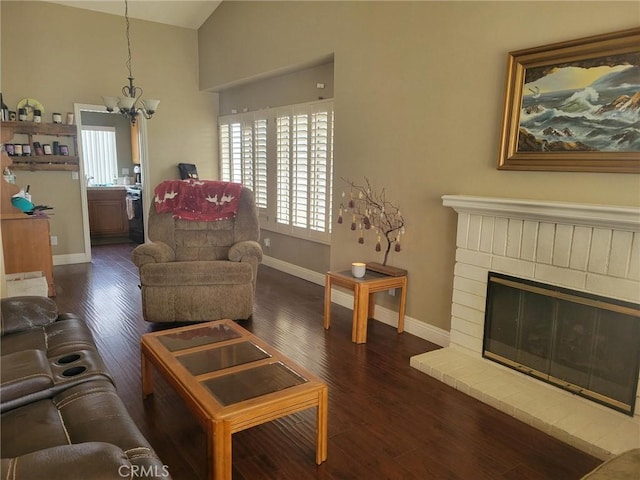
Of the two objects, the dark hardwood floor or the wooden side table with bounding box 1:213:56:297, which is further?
the wooden side table with bounding box 1:213:56:297

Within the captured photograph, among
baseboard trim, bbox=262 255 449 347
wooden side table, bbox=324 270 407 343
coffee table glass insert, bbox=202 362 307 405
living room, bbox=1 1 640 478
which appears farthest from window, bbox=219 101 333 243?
coffee table glass insert, bbox=202 362 307 405

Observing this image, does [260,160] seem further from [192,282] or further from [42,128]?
[42,128]

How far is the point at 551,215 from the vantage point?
2.57 metres

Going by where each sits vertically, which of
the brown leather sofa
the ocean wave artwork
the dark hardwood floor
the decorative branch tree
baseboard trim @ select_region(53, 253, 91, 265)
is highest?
the ocean wave artwork

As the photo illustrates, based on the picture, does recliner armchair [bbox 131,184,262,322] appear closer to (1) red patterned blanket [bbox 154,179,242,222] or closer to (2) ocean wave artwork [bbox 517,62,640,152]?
(1) red patterned blanket [bbox 154,179,242,222]

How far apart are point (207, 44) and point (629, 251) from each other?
615 centimetres

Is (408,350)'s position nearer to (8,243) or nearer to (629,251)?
(629,251)

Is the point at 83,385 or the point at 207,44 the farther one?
the point at 207,44

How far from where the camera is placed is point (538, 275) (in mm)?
2732

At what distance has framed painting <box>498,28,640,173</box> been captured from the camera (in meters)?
2.32

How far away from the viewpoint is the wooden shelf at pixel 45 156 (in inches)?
219

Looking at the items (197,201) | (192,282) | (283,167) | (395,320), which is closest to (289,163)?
(283,167)

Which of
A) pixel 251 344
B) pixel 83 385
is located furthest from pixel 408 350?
pixel 83 385

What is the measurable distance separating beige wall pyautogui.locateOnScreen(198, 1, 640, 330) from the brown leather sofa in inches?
98.5
